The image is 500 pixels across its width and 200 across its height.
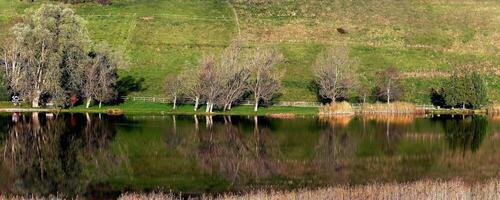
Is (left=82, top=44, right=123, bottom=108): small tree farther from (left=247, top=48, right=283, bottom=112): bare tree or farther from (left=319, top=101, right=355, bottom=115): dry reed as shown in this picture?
(left=319, top=101, right=355, bottom=115): dry reed

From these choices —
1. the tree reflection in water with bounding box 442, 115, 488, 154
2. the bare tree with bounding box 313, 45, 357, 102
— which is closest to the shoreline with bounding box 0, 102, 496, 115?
the bare tree with bounding box 313, 45, 357, 102

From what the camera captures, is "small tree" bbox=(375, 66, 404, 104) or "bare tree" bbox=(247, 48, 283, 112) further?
"small tree" bbox=(375, 66, 404, 104)

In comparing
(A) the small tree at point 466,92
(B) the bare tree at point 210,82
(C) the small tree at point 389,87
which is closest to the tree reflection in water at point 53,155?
(B) the bare tree at point 210,82

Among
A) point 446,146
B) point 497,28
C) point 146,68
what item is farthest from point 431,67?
point 446,146

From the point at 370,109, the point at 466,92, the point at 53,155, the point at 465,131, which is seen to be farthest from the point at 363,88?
the point at 53,155

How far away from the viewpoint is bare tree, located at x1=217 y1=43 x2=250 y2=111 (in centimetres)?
10144

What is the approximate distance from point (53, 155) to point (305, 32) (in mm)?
91081

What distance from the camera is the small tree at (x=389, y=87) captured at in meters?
112

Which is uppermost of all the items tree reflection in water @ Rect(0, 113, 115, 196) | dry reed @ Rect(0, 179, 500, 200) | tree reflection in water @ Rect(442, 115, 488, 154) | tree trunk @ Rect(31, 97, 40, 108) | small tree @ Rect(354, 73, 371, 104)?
small tree @ Rect(354, 73, 371, 104)

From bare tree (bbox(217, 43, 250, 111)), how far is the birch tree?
2118 cm

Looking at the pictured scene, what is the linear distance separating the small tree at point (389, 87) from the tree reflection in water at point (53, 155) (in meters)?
50.3

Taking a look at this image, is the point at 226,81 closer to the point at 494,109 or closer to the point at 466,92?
the point at 466,92

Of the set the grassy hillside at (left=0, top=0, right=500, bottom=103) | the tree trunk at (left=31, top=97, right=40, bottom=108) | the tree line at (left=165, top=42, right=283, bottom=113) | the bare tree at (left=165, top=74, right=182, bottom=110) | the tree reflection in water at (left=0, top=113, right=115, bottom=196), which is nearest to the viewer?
the tree reflection in water at (left=0, top=113, right=115, bottom=196)

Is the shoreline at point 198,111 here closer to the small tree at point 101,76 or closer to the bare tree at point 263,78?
the small tree at point 101,76
